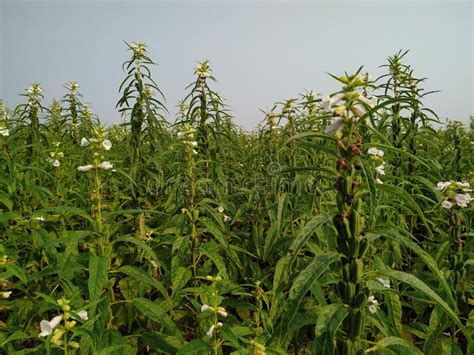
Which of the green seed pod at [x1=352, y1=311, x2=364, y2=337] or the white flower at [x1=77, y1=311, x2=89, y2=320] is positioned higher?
the green seed pod at [x1=352, y1=311, x2=364, y2=337]

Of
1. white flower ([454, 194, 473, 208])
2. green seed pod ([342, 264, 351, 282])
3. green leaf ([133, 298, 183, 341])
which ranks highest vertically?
white flower ([454, 194, 473, 208])

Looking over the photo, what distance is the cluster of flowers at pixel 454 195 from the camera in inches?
112

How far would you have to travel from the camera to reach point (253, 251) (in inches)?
166

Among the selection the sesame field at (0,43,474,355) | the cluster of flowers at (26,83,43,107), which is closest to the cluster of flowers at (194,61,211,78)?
the sesame field at (0,43,474,355)

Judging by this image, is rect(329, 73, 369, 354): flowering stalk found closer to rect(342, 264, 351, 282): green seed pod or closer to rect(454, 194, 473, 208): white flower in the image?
rect(342, 264, 351, 282): green seed pod

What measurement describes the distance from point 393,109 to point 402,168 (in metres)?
0.77

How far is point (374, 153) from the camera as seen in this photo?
3.33 metres

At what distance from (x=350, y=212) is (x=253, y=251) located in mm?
2603

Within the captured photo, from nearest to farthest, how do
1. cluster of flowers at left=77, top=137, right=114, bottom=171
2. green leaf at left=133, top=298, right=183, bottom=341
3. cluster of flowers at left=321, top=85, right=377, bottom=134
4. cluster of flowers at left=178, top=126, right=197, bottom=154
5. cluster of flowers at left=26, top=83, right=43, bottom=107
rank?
cluster of flowers at left=321, top=85, right=377, bottom=134
green leaf at left=133, top=298, right=183, bottom=341
cluster of flowers at left=77, top=137, right=114, bottom=171
cluster of flowers at left=178, top=126, right=197, bottom=154
cluster of flowers at left=26, top=83, right=43, bottom=107

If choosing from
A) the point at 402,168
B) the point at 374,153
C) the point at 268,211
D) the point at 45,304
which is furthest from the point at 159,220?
the point at 402,168

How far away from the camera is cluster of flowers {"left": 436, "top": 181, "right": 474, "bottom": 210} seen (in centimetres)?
286

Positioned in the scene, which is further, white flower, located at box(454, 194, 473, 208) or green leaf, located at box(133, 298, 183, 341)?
white flower, located at box(454, 194, 473, 208)

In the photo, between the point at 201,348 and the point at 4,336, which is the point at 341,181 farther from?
the point at 4,336

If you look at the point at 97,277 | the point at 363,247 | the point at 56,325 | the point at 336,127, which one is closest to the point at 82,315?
the point at 56,325
